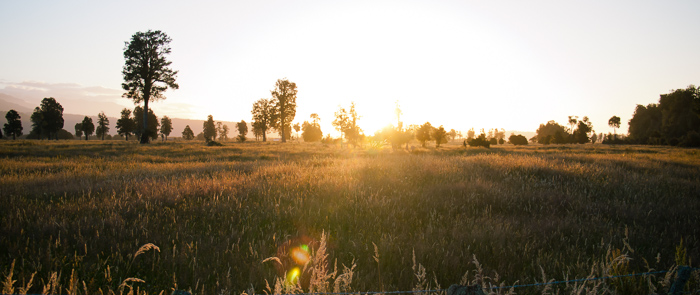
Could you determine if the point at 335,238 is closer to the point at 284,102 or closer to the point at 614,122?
the point at 284,102

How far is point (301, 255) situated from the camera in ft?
10.1

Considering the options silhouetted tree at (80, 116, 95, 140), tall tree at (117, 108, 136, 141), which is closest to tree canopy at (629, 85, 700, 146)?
tall tree at (117, 108, 136, 141)

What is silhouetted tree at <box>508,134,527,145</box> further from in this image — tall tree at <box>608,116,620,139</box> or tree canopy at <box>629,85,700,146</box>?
tall tree at <box>608,116,620,139</box>

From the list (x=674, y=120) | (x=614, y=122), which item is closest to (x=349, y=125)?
(x=674, y=120)

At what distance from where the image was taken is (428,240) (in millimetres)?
3408

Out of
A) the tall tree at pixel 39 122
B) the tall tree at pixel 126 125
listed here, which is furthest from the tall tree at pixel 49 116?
the tall tree at pixel 126 125

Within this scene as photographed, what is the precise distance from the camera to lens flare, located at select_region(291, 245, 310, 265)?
2.95m

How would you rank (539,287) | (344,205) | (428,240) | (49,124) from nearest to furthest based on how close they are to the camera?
(539,287)
(428,240)
(344,205)
(49,124)

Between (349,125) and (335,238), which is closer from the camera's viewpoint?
(335,238)

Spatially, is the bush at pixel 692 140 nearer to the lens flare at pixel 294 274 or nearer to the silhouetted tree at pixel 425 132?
the silhouetted tree at pixel 425 132

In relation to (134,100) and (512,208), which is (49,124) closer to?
(134,100)

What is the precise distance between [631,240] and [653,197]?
351 centimetres

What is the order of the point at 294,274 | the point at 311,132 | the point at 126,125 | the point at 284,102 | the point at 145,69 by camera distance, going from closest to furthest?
the point at 294,274
the point at 145,69
the point at 284,102
the point at 126,125
the point at 311,132

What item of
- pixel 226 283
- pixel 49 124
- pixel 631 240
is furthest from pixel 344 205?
pixel 49 124
